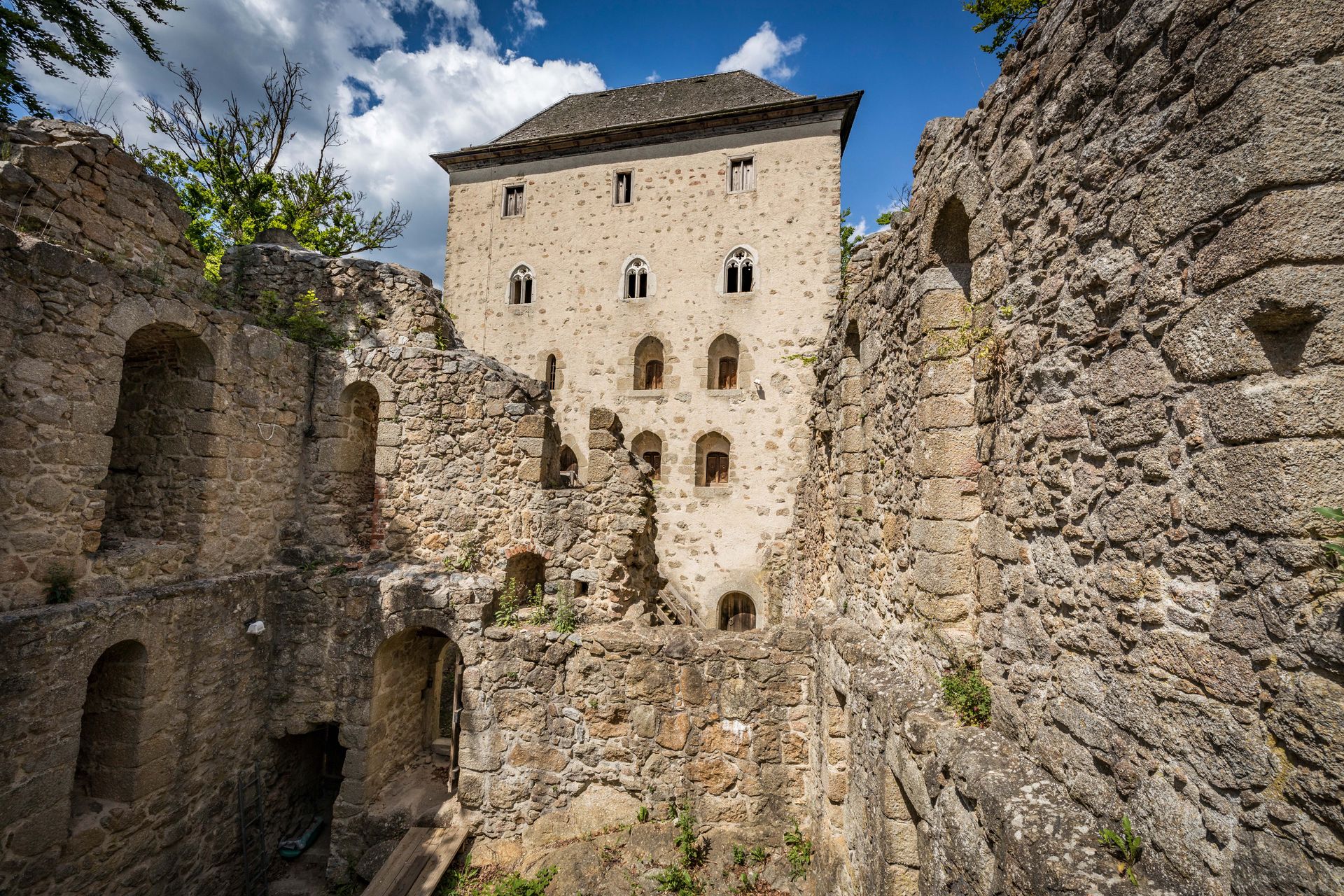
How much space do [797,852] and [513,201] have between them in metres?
17.5

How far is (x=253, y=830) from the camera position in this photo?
6855mm

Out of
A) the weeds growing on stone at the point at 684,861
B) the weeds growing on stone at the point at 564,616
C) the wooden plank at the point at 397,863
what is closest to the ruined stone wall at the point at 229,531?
the weeds growing on stone at the point at 564,616

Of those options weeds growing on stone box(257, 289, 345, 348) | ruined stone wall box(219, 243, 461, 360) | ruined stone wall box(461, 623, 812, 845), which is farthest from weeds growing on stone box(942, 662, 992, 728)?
weeds growing on stone box(257, 289, 345, 348)

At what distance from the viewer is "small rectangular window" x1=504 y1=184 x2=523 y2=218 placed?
1802 cm

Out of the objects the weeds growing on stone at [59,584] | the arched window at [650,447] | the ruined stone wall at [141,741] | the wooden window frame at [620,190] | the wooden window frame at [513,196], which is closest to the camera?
the ruined stone wall at [141,741]

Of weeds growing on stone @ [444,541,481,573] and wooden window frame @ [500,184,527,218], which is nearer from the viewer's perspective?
weeds growing on stone @ [444,541,481,573]

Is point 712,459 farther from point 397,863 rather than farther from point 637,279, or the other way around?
point 397,863

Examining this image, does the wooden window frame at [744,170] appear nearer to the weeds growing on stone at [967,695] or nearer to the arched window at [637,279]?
the arched window at [637,279]

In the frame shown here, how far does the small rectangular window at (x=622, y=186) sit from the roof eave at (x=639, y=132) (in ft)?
2.90

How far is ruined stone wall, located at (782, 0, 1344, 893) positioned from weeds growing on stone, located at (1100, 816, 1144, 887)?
39mm

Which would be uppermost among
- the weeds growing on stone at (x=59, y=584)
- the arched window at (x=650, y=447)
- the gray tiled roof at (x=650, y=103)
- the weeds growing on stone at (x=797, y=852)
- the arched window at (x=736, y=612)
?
the gray tiled roof at (x=650, y=103)

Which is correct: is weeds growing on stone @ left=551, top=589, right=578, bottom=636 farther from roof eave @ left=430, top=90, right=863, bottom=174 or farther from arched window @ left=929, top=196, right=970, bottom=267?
roof eave @ left=430, top=90, right=863, bottom=174

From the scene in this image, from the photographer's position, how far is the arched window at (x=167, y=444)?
6.50 metres

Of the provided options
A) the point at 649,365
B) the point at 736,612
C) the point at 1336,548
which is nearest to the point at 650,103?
the point at 649,365
